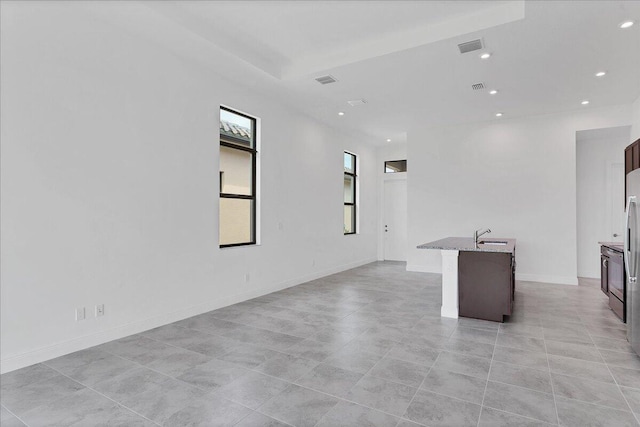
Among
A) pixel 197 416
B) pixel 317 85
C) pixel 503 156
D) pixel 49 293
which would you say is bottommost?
pixel 197 416

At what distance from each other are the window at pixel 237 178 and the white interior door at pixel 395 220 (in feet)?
15.7

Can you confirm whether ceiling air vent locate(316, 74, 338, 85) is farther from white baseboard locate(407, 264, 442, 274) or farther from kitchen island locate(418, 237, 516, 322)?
white baseboard locate(407, 264, 442, 274)

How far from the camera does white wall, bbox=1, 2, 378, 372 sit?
9.36 feet

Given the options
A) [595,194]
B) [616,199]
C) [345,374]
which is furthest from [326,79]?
[616,199]

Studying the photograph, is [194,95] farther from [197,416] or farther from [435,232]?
[435,232]

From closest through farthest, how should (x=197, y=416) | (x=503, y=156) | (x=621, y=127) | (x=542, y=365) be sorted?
(x=197, y=416), (x=542, y=365), (x=621, y=127), (x=503, y=156)

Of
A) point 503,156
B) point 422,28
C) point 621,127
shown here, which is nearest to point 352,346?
point 422,28

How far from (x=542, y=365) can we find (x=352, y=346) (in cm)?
159

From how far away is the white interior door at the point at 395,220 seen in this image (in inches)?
358

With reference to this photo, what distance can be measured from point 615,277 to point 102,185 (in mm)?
5864

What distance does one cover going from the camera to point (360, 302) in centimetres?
496

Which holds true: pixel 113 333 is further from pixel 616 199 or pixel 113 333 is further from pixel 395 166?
pixel 616 199

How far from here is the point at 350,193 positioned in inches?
333

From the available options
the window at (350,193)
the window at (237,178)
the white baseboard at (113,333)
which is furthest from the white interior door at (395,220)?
the window at (237,178)
